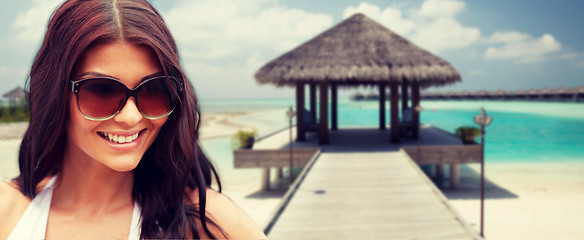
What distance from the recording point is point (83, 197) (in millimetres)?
772

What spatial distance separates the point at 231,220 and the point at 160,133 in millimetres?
233

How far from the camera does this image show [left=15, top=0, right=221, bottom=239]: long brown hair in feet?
2.01

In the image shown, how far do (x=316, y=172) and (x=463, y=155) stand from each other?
13.1ft

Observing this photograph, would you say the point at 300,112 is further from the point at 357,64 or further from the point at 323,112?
the point at 357,64

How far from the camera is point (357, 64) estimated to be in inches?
324

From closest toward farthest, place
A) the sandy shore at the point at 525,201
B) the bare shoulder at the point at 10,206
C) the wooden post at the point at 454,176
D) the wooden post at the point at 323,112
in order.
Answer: the bare shoulder at the point at 10,206 < the sandy shore at the point at 525,201 < the wooden post at the point at 323,112 < the wooden post at the point at 454,176

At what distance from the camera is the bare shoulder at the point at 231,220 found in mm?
733

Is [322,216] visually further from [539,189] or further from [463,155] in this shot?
[539,189]

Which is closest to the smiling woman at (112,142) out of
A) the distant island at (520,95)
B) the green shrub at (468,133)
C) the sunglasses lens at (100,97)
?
the sunglasses lens at (100,97)

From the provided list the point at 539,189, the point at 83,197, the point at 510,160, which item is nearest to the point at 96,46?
the point at 83,197

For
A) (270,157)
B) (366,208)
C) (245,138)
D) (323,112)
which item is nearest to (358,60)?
(323,112)

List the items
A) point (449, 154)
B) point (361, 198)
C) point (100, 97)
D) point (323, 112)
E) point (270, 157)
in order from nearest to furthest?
point (100, 97)
point (361, 198)
point (270, 157)
point (449, 154)
point (323, 112)

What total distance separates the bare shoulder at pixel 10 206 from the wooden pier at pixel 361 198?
261 cm

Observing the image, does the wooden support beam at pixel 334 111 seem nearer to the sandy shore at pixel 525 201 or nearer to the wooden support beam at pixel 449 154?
the sandy shore at pixel 525 201
